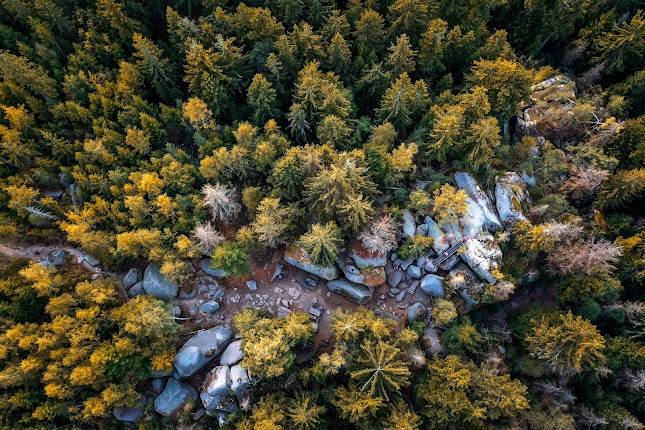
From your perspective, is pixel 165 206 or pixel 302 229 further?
pixel 302 229

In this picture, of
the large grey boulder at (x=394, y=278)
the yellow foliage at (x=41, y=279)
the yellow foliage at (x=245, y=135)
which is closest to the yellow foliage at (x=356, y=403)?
the large grey boulder at (x=394, y=278)

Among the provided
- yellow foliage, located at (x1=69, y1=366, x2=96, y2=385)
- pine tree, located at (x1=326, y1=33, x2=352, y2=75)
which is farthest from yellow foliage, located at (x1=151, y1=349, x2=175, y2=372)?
pine tree, located at (x1=326, y1=33, x2=352, y2=75)

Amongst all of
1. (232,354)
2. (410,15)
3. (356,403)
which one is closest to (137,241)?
(232,354)

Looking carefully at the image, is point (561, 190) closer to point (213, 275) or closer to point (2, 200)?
point (213, 275)


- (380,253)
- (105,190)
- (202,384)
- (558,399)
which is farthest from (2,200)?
(558,399)

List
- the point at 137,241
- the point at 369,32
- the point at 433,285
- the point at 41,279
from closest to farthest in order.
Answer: the point at 41,279, the point at 137,241, the point at 433,285, the point at 369,32

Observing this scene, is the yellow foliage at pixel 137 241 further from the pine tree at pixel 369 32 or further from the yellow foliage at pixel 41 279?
the pine tree at pixel 369 32

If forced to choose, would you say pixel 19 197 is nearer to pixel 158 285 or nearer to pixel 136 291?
pixel 136 291
